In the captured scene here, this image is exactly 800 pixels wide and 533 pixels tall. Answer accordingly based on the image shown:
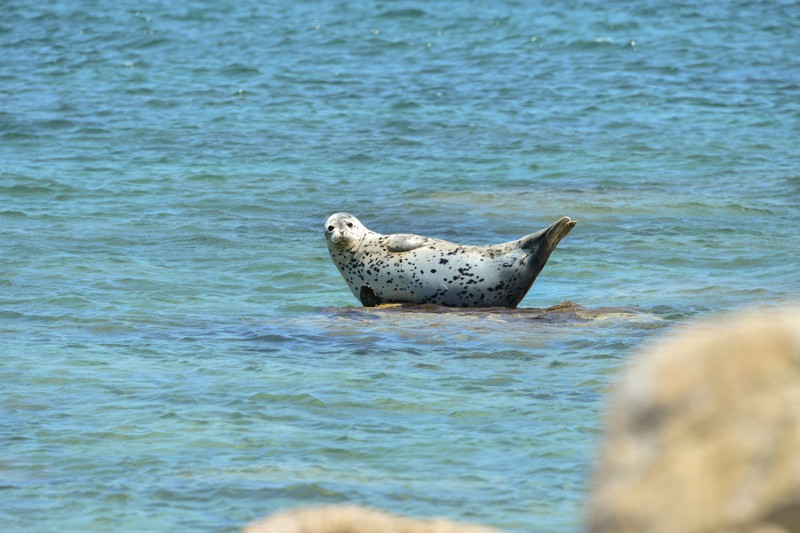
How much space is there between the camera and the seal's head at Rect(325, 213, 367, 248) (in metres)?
8.33

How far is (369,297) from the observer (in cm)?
823

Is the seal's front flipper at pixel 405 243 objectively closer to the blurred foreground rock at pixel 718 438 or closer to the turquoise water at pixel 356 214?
the turquoise water at pixel 356 214

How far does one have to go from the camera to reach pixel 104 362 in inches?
275

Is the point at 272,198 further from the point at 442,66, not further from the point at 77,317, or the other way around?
the point at 442,66

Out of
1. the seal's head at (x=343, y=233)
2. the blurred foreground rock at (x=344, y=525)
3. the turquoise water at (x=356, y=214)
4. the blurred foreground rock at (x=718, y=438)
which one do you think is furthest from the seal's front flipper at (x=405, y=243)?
the blurred foreground rock at (x=718, y=438)

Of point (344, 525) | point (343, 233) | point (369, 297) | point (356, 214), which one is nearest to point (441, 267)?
point (369, 297)

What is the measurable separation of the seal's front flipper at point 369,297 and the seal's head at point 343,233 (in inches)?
11.2

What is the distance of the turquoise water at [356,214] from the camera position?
5.28m

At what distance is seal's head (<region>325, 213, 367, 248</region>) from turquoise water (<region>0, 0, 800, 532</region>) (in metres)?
0.55

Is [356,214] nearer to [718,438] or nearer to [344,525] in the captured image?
[344,525]

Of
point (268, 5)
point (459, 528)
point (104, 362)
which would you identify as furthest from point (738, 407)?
point (268, 5)

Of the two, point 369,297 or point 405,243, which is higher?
point 405,243

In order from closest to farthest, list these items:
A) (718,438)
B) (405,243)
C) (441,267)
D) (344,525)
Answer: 1. (718,438)
2. (344,525)
3. (441,267)
4. (405,243)

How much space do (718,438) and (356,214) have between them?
10071 mm
